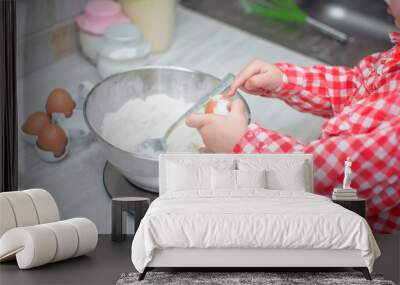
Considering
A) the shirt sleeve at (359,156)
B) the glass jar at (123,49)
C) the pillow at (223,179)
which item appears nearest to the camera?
the pillow at (223,179)

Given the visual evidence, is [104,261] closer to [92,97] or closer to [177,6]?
[92,97]

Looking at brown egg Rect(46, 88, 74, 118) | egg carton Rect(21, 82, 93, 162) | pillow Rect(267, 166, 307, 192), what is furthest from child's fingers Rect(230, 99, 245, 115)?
brown egg Rect(46, 88, 74, 118)

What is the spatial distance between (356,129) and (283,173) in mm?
561

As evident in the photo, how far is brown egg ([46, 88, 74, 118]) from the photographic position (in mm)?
6074

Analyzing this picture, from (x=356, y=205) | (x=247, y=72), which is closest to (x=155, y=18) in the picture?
(x=247, y=72)

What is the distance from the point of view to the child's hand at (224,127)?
5777 millimetres

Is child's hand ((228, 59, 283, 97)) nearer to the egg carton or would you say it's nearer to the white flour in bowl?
the white flour in bowl

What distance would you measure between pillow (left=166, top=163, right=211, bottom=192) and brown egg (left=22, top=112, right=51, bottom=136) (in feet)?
4.05

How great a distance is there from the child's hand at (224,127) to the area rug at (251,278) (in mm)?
1401

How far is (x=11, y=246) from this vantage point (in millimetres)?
4691

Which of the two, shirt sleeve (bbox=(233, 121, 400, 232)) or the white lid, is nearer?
shirt sleeve (bbox=(233, 121, 400, 232))

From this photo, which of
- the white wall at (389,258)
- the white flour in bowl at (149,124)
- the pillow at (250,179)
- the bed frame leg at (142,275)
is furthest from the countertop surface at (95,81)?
the bed frame leg at (142,275)

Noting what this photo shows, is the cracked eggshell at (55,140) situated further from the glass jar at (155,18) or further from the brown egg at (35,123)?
the glass jar at (155,18)

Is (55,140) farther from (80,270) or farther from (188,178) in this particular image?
(80,270)
